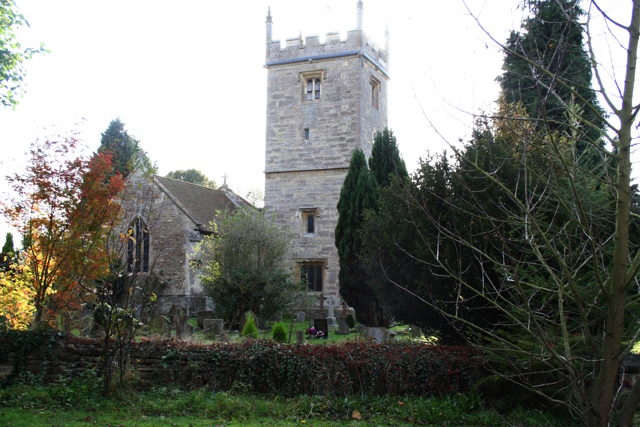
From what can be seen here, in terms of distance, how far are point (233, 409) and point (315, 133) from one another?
66.2 ft

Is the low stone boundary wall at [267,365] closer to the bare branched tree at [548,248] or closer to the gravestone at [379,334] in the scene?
the bare branched tree at [548,248]

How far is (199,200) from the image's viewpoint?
2812cm

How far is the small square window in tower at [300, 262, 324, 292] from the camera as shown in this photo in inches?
1029

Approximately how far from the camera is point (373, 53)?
28.3 meters

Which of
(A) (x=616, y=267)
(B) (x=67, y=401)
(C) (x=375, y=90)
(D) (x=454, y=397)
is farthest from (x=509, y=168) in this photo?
(C) (x=375, y=90)

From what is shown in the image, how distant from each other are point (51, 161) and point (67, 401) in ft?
21.0

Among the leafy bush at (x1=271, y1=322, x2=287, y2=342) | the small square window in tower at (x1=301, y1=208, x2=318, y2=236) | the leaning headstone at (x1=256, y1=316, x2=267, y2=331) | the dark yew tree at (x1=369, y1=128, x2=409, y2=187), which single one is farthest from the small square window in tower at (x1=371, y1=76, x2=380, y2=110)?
the leafy bush at (x1=271, y1=322, x2=287, y2=342)

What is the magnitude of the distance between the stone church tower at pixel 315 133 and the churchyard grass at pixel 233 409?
17320mm

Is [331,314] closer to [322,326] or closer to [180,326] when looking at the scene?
[322,326]

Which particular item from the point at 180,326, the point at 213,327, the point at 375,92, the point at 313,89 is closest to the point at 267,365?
the point at 180,326

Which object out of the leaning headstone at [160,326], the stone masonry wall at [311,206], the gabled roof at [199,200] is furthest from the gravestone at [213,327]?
the stone masonry wall at [311,206]

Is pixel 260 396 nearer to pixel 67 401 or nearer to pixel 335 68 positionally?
pixel 67 401

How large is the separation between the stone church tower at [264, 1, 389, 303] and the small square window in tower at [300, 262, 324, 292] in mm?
45

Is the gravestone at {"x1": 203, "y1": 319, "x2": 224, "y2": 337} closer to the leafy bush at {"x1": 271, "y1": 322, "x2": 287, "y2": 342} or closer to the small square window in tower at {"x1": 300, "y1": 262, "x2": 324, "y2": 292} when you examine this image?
the leafy bush at {"x1": 271, "y1": 322, "x2": 287, "y2": 342}
